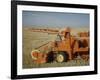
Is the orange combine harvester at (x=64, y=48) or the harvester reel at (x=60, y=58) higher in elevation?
the orange combine harvester at (x=64, y=48)

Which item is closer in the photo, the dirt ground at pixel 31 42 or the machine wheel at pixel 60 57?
the dirt ground at pixel 31 42

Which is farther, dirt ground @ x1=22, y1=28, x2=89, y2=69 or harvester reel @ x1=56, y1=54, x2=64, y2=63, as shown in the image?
harvester reel @ x1=56, y1=54, x2=64, y2=63

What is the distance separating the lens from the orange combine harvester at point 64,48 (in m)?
1.80

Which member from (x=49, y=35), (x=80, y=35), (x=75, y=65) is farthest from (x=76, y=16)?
(x=75, y=65)

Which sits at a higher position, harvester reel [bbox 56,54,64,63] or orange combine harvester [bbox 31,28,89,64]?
orange combine harvester [bbox 31,28,89,64]

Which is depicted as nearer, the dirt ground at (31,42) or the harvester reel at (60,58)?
the dirt ground at (31,42)

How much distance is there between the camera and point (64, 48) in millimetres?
1864

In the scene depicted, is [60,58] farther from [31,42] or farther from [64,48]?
[31,42]

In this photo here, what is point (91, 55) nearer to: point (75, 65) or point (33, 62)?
point (75, 65)

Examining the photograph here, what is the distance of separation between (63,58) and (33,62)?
0.28 meters

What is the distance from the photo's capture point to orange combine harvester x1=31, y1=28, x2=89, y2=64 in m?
1.80

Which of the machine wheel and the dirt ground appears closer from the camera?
the dirt ground

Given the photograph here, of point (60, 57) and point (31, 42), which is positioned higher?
point (31, 42)

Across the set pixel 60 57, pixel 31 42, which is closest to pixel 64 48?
pixel 60 57
